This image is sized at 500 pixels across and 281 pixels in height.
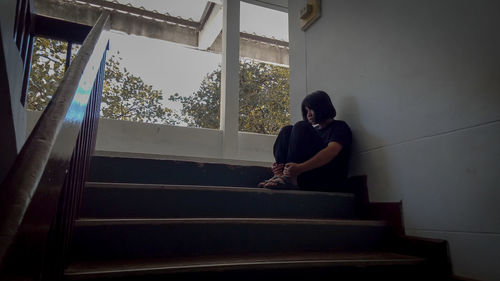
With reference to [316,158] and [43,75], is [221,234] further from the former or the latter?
[43,75]

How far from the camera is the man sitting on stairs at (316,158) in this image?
1.84 metres

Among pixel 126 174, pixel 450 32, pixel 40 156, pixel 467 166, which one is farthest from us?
pixel 126 174

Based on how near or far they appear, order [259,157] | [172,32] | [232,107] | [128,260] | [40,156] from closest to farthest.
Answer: [40,156], [128,260], [232,107], [259,157], [172,32]

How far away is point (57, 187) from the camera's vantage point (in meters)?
0.56

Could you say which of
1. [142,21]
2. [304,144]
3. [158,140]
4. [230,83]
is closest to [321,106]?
[304,144]

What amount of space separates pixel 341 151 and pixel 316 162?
0.58 ft

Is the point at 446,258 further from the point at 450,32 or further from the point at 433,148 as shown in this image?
the point at 450,32

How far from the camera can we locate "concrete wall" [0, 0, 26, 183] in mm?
1350

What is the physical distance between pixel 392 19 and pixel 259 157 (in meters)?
2.39

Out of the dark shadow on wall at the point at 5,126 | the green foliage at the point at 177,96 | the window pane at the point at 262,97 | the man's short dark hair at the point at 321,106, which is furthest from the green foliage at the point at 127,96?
the man's short dark hair at the point at 321,106

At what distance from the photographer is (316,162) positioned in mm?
1833

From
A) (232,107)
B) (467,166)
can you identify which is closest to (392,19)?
(467,166)

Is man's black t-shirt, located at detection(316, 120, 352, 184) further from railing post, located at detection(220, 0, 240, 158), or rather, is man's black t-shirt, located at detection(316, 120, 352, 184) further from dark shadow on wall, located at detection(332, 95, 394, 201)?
railing post, located at detection(220, 0, 240, 158)

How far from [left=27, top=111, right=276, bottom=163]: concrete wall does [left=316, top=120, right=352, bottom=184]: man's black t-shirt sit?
187 centimetres
